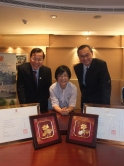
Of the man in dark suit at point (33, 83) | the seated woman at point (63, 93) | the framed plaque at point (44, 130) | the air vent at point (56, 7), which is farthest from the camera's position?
the air vent at point (56, 7)

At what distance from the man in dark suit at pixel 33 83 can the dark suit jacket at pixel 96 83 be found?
0.48m

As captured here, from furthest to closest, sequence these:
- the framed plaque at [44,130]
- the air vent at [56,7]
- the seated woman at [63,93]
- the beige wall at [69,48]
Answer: the beige wall at [69,48]
the air vent at [56,7]
the seated woman at [63,93]
the framed plaque at [44,130]

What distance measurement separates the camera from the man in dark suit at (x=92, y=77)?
1.82 metres

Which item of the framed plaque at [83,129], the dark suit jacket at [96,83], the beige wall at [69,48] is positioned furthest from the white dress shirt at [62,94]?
the beige wall at [69,48]

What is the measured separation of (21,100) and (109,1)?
7.14 feet

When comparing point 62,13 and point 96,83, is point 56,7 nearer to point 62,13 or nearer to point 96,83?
point 62,13

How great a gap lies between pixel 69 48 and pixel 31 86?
10.6ft

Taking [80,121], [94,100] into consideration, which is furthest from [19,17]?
[80,121]

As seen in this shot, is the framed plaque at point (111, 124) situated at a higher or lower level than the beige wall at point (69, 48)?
lower

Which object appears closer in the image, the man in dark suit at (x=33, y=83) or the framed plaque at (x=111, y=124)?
the framed plaque at (x=111, y=124)

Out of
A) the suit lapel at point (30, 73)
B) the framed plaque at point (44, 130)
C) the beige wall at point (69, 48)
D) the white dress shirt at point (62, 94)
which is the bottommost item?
the framed plaque at point (44, 130)

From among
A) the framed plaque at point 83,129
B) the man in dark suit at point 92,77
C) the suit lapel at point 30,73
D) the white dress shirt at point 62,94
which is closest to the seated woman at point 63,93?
the white dress shirt at point 62,94

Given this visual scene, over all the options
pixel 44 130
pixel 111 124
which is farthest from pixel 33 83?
pixel 111 124

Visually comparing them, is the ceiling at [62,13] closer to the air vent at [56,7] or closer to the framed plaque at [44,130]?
the air vent at [56,7]
